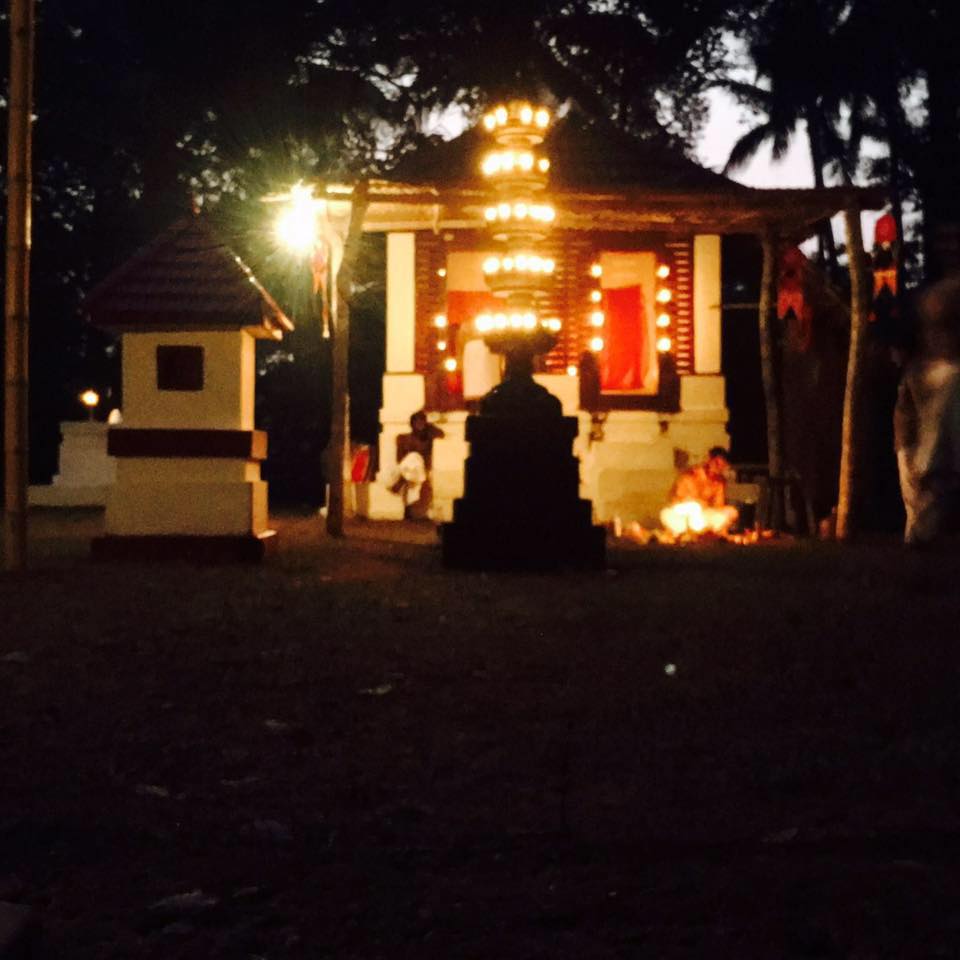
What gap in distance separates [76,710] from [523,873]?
2584mm

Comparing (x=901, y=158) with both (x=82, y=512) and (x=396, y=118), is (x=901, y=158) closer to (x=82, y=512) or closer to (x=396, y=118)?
(x=396, y=118)

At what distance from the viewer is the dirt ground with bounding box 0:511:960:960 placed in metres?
2.90

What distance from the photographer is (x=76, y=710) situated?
5180mm

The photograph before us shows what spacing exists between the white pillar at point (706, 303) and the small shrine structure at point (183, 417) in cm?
804

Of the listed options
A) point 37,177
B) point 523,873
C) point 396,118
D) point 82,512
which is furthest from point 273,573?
point 37,177

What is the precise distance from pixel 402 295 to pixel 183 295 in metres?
6.93

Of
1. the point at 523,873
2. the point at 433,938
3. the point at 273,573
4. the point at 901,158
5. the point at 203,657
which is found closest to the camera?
the point at 433,938

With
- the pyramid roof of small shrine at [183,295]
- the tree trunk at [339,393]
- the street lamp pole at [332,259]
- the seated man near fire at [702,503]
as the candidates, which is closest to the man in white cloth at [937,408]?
the pyramid roof of small shrine at [183,295]

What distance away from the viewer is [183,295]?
12516mm

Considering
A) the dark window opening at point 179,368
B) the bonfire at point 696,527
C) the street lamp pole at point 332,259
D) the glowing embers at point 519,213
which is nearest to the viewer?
the glowing embers at point 519,213

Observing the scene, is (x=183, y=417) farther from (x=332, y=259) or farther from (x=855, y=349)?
(x=855, y=349)

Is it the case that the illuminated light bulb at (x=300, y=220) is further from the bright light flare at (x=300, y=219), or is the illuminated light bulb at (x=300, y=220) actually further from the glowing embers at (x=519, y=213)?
the glowing embers at (x=519, y=213)

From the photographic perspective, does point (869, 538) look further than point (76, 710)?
Yes

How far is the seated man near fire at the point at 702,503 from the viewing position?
15.9 m
